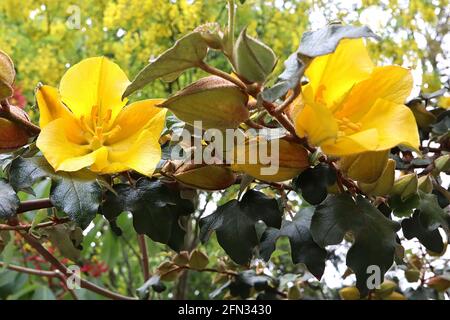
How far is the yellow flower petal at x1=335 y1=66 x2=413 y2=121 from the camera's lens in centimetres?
37

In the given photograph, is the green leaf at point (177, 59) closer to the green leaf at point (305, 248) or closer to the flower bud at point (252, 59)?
the flower bud at point (252, 59)

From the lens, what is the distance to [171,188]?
1.40 feet

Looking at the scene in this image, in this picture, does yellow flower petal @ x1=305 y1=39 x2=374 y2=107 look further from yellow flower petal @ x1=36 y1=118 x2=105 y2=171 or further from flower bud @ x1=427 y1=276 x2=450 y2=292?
flower bud @ x1=427 y1=276 x2=450 y2=292

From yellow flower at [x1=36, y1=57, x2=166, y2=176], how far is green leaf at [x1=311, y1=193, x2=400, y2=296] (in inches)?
4.3

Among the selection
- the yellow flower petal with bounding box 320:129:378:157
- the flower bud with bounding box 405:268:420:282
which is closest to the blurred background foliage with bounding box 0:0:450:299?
the flower bud with bounding box 405:268:420:282

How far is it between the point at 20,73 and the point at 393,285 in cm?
110

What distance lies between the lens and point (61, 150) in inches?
14.6

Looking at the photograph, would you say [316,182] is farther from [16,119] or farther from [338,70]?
[16,119]

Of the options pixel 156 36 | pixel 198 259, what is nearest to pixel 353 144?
pixel 198 259

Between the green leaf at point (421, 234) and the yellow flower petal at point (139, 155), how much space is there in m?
0.22

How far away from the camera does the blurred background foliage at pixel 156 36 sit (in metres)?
1.20

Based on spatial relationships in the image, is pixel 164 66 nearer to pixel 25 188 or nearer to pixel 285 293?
pixel 25 188
